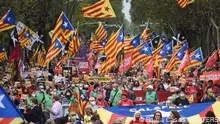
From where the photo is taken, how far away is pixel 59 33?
83.1ft

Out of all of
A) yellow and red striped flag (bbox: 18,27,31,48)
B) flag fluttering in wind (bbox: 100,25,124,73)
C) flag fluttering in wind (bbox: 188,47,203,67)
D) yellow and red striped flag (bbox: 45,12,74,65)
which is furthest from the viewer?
yellow and red striped flag (bbox: 18,27,31,48)

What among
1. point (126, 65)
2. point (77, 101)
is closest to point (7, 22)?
point (126, 65)

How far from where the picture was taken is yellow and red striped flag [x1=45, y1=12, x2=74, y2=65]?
24.8 meters

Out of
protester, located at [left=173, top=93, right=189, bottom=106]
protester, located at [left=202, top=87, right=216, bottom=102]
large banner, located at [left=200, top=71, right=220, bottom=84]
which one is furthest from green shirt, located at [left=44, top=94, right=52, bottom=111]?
large banner, located at [left=200, top=71, right=220, bottom=84]

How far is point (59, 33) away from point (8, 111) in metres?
17.3

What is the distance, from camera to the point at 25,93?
706 inches

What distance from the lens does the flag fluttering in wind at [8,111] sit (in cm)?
811

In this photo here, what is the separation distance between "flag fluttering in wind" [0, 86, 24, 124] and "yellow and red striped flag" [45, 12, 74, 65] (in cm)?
1649

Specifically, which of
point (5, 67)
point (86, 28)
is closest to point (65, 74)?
point (5, 67)

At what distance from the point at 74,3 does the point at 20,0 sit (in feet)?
39.3

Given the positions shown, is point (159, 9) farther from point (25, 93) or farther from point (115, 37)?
point (25, 93)

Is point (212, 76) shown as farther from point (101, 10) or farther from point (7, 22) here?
point (7, 22)

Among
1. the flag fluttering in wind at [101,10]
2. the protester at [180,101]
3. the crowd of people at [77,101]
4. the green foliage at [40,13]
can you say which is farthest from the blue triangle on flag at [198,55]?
the green foliage at [40,13]

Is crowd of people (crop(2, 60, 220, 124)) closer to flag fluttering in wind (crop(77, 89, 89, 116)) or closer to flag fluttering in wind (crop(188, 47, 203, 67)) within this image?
flag fluttering in wind (crop(77, 89, 89, 116))
